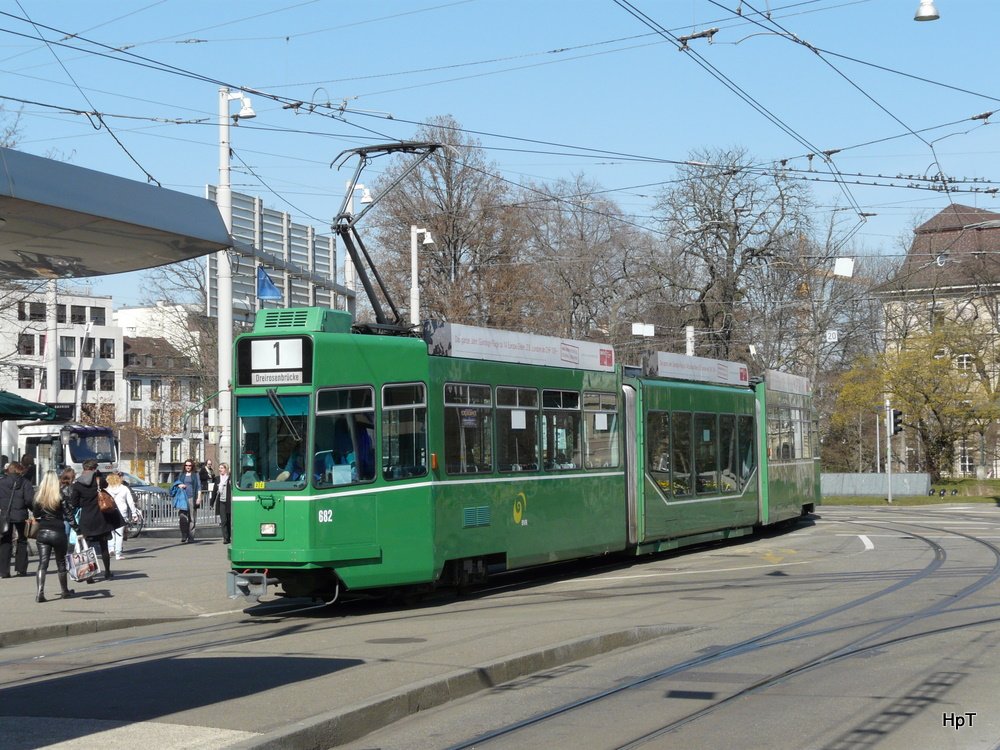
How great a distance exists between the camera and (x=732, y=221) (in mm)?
50188

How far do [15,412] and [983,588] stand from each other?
16.2 m

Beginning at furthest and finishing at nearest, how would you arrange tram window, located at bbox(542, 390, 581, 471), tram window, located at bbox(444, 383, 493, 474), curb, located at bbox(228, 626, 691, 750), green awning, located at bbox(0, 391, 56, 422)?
green awning, located at bbox(0, 391, 56, 422) → tram window, located at bbox(542, 390, 581, 471) → tram window, located at bbox(444, 383, 493, 474) → curb, located at bbox(228, 626, 691, 750)

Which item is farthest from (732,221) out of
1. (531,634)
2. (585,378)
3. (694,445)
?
(531,634)

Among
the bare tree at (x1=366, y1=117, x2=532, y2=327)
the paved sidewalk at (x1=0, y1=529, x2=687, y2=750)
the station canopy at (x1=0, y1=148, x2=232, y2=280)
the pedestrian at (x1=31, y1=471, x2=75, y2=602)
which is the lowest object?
the paved sidewalk at (x1=0, y1=529, x2=687, y2=750)

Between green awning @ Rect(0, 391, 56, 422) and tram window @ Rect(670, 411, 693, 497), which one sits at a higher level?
green awning @ Rect(0, 391, 56, 422)

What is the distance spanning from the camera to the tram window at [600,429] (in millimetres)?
18328

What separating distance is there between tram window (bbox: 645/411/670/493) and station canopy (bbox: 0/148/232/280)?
10.3 metres

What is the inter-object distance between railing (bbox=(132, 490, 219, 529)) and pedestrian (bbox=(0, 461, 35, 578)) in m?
9.62

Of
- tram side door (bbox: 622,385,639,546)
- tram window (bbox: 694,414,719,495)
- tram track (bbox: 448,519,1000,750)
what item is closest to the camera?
tram track (bbox: 448,519,1000,750)

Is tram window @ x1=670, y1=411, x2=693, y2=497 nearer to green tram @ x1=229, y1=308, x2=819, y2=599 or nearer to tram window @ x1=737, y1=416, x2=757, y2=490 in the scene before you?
green tram @ x1=229, y1=308, x2=819, y2=599

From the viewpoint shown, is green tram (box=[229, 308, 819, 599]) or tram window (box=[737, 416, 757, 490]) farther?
tram window (box=[737, 416, 757, 490])

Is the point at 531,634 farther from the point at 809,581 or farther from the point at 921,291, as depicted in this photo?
the point at 921,291

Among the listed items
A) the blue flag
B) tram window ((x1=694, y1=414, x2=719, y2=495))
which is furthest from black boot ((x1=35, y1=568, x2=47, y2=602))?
the blue flag

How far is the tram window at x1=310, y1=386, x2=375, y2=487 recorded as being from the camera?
13781 mm
